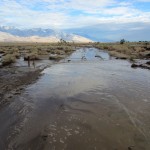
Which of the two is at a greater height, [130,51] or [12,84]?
[12,84]

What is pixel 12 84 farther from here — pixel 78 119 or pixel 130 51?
pixel 130 51

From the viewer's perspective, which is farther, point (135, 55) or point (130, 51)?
point (130, 51)

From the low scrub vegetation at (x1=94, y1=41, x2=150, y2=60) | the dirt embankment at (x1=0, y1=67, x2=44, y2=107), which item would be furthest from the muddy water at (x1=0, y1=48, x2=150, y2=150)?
the low scrub vegetation at (x1=94, y1=41, x2=150, y2=60)

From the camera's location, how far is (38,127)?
12.5m

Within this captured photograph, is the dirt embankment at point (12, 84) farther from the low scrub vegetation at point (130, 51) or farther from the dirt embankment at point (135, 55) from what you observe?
the low scrub vegetation at point (130, 51)

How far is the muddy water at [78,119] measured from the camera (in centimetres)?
1073

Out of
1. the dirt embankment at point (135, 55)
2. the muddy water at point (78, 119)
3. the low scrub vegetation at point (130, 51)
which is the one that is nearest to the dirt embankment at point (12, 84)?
the muddy water at point (78, 119)

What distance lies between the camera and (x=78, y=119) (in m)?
13.5

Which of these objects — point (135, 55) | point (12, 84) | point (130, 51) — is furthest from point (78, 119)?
point (130, 51)

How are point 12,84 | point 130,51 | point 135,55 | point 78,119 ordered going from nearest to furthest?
point 78,119 < point 12,84 < point 135,55 < point 130,51

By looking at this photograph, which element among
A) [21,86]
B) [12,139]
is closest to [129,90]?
[21,86]

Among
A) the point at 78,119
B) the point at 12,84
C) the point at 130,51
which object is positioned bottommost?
the point at 130,51

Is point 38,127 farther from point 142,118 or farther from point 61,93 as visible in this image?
point 61,93

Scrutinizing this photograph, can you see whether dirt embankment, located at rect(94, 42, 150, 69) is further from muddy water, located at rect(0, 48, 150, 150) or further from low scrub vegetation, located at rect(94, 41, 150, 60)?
muddy water, located at rect(0, 48, 150, 150)
